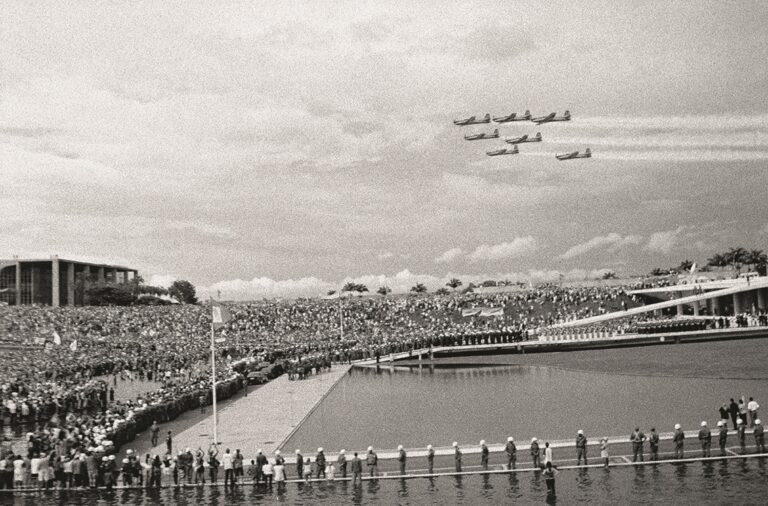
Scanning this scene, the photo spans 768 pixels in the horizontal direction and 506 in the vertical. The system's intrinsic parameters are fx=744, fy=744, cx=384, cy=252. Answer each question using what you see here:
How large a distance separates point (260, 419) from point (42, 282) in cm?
9546

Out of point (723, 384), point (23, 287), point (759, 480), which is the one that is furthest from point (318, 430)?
point (23, 287)

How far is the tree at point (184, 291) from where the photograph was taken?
151 metres

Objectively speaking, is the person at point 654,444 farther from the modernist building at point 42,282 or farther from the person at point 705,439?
the modernist building at point 42,282

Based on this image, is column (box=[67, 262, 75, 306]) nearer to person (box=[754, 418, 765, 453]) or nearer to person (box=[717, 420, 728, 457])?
person (box=[717, 420, 728, 457])

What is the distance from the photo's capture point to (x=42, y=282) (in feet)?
391

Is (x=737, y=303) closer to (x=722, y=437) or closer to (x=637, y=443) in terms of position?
(x=722, y=437)

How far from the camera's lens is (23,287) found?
385ft

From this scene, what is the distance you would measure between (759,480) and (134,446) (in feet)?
78.6

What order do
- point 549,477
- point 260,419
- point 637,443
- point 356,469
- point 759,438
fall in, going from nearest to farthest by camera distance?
1. point 549,477
2. point 356,469
3. point 637,443
4. point 759,438
5. point 260,419

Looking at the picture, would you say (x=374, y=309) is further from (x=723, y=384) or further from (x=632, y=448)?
(x=632, y=448)

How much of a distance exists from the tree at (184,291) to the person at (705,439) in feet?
440

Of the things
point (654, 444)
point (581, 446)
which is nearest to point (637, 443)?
point (654, 444)

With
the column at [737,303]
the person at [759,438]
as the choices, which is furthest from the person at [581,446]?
the column at [737,303]

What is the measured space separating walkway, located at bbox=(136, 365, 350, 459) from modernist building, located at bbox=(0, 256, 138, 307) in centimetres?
8037
